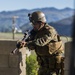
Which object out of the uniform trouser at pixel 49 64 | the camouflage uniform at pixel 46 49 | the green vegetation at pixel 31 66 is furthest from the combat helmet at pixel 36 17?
the green vegetation at pixel 31 66

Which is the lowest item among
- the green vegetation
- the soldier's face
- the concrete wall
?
the green vegetation

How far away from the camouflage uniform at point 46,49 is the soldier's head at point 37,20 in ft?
0.21

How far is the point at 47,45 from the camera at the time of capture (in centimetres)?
566

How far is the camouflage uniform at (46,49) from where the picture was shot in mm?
5348

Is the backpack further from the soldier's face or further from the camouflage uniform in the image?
the soldier's face

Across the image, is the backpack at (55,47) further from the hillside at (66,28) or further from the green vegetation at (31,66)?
the green vegetation at (31,66)

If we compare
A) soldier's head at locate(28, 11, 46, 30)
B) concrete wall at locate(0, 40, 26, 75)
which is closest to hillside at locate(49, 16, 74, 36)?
soldier's head at locate(28, 11, 46, 30)

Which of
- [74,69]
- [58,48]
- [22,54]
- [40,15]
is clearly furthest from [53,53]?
[74,69]

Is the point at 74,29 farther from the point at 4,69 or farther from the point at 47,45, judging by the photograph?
the point at 4,69

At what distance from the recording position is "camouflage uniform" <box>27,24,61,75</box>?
535 centimetres

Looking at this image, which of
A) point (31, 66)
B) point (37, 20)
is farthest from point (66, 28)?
point (37, 20)

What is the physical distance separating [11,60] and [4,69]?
0.74ft

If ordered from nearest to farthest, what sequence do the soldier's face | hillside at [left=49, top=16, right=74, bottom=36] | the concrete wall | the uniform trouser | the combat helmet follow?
hillside at [left=49, top=16, right=74, bottom=36] → the soldier's face → the combat helmet → the uniform trouser → the concrete wall

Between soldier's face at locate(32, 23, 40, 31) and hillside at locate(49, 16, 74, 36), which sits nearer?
hillside at locate(49, 16, 74, 36)
